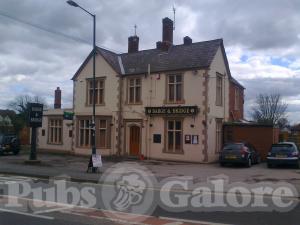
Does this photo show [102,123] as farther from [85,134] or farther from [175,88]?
[175,88]

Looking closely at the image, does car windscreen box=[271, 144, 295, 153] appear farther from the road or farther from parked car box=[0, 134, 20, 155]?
parked car box=[0, 134, 20, 155]

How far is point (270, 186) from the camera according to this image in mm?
16031

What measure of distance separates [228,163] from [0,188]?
1492 centimetres

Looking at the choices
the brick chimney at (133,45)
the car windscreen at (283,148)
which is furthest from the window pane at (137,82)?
the car windscreen at (283,148)

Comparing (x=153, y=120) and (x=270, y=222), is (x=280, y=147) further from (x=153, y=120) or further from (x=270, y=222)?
(x=270, y=222)

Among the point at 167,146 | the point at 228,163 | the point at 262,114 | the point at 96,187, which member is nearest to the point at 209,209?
the point at 96,187

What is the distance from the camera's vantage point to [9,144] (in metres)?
33.6

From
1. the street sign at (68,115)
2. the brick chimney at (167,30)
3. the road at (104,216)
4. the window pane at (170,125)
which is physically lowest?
the road at (104,216)

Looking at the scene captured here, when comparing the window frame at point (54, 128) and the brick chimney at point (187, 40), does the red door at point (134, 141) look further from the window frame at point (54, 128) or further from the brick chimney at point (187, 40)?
the window frame at point (54, 128)

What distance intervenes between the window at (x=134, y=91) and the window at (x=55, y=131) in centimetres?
847

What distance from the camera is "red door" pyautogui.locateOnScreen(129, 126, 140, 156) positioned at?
30641mm

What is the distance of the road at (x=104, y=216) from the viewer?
912cm

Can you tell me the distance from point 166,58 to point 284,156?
11287 millimetres

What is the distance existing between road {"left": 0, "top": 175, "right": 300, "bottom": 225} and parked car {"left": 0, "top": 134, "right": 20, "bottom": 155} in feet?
76.0
